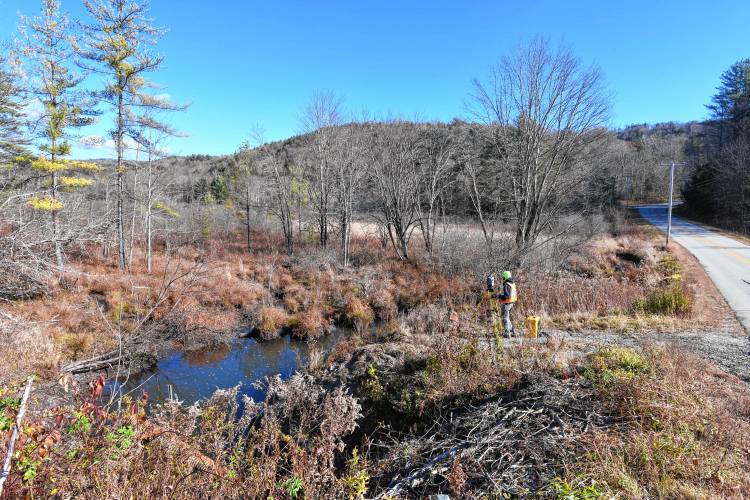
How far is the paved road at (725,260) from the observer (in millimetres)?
11883

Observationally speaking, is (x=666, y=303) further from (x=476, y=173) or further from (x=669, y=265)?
(x=476, y=173)

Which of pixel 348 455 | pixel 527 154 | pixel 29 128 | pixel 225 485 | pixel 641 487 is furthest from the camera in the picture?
pixel 527 154

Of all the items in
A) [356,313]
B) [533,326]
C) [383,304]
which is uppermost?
[533,326]

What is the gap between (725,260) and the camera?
17609 millimetres

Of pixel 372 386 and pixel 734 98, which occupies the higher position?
pixel 734 98

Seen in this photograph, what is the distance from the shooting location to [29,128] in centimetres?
1238

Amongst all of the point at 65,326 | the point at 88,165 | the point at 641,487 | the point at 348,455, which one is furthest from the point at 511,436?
the point at 88,165

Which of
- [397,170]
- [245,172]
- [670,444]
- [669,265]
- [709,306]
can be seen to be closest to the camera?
[670,444]

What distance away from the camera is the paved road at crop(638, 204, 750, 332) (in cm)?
1188

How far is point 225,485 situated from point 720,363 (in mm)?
9038

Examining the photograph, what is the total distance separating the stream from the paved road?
41.9ft

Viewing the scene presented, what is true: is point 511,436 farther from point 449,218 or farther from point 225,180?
point 225,180

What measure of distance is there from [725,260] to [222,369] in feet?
74.6

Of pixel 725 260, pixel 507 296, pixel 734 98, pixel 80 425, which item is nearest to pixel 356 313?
pixel 507 296
